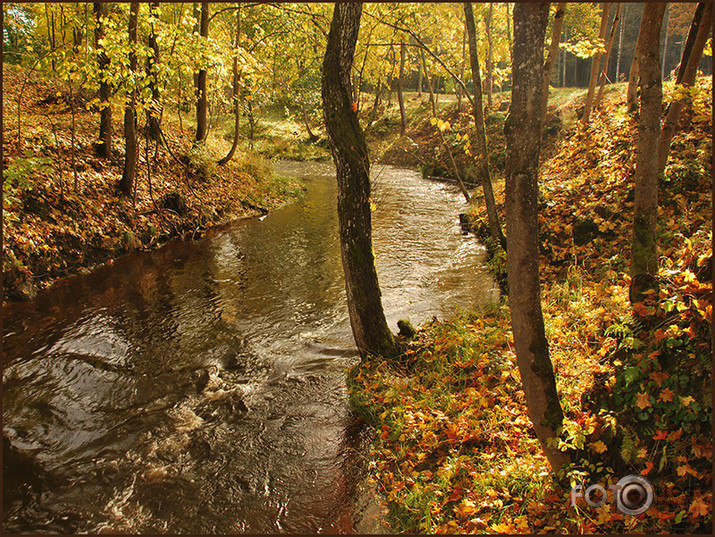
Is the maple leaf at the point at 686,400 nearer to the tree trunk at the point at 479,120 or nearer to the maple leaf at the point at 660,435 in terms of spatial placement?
the maple leaf at the point at 660,435

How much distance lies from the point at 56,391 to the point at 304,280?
5534 mm

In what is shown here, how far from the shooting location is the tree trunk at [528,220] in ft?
11.1

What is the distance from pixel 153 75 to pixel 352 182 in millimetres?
9689

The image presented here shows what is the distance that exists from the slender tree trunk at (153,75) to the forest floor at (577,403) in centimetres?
940

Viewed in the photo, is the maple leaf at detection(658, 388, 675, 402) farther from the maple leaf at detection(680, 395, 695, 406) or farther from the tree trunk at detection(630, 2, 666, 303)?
the tree trunk at detection(630, 2, 666, 303)

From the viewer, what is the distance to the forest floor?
138 inches

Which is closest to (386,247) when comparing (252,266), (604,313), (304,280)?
(304,280)

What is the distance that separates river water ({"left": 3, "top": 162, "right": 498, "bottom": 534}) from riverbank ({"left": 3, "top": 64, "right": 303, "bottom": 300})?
2.24 ft

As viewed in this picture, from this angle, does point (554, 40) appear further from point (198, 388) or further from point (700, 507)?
point (198, 388)

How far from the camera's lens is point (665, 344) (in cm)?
393

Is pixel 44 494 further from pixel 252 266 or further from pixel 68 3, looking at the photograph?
pixel 68 3

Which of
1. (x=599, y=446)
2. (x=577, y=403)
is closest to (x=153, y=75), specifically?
(x=577, y=403)

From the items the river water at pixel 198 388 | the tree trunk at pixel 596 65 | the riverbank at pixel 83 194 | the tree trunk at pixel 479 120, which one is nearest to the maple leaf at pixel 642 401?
the river water at pixel 198 388

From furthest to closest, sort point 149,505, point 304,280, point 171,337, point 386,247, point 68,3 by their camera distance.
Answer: point 386,247, point 68,3, point 304,280, point 171,337, point 149,505
